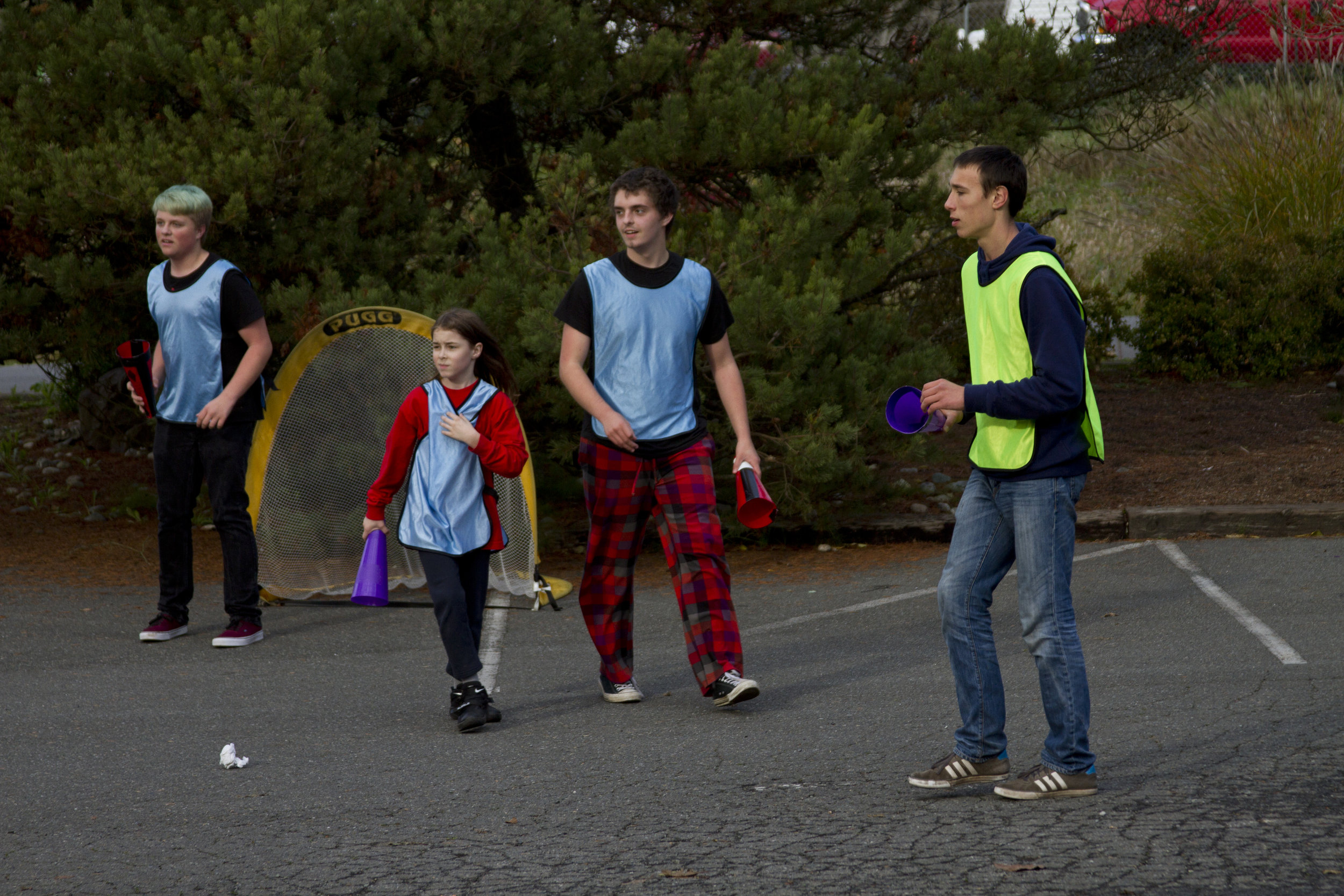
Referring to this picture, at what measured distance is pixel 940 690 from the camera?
5.45 metres

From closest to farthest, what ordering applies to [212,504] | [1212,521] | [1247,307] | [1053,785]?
[1053,785] < [212,504] < [1212,521] < [1247,307]

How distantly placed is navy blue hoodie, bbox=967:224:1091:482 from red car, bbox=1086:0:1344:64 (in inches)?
298

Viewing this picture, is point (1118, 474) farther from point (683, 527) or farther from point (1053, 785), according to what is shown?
point (1053, 785)

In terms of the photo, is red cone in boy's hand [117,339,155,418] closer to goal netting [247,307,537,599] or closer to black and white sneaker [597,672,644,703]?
goal netting [247,307,537,599]

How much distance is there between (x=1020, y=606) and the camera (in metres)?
3.96

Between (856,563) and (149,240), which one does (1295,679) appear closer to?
(856,563)

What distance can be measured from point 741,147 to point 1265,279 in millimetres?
6649

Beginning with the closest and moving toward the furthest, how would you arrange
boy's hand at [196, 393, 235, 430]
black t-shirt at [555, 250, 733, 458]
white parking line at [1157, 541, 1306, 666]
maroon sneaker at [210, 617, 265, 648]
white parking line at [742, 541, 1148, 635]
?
1. black t-shirt at [555, 250, 733, 458]
2. white parking line at [1157, 541, 1306, 666]
3. boy's hand at [196, 393, 235, 430]
4. maroon sneaker at [210, 617, 265, 648]
5. white parking line at [742, 541, 1148, 635]

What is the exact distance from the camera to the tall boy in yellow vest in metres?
3.83

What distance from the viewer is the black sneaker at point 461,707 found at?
512 cm

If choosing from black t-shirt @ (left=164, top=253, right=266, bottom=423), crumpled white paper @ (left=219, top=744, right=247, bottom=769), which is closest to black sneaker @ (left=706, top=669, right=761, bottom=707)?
crumpled white paper @ (left=219, top=744, right=247, bottom=769)

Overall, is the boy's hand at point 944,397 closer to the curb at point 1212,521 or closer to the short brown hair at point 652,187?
the short brown hair at point 652,187

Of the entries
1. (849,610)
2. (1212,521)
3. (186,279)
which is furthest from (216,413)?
(1212,521)

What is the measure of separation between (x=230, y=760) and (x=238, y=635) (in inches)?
76.4
